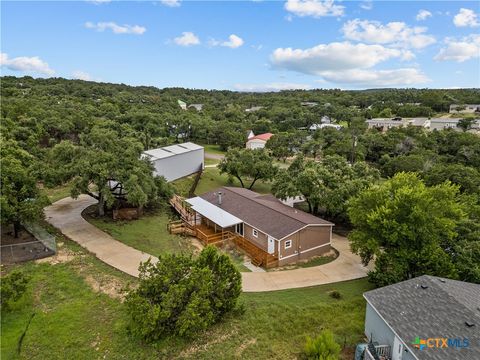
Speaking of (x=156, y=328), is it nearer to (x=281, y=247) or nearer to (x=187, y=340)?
(x=187, y=340)

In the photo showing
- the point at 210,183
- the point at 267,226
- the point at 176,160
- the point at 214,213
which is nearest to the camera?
the point at 267,226

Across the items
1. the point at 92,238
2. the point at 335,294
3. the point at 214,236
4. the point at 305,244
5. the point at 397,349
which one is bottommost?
the point at 214,236

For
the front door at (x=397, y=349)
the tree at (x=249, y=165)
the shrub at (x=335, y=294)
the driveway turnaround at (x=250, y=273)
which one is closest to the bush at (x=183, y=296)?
the driveway turnaround at (x=250, y=273)

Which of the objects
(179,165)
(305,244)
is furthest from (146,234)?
(179,165)

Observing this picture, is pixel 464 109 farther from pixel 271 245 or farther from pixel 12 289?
pixel 12 289

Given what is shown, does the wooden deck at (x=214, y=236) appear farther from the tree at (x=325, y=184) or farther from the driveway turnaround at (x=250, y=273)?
the tree at (x=325, y=184)

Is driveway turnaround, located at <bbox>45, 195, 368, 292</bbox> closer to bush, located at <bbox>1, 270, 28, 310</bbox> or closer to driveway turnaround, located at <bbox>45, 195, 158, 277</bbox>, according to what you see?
driveway turnaround, located at <bbox>45, 195, 158, 277</bbox>
